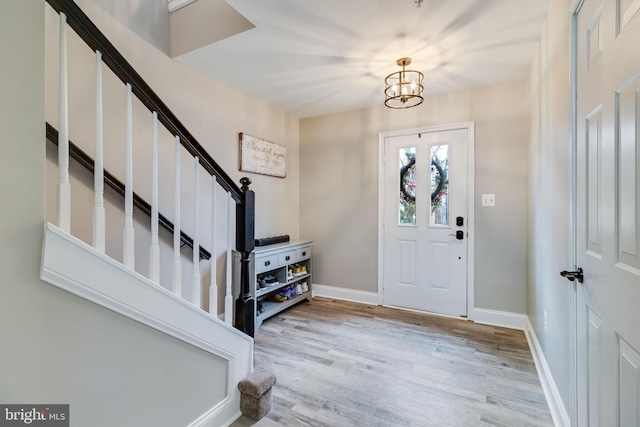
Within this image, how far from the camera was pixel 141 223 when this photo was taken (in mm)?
2219

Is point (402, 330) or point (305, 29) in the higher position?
point (305, 29)

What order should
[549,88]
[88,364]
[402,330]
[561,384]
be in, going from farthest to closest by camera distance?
[402,330]
[549,88]
[561,384]
[88,364]

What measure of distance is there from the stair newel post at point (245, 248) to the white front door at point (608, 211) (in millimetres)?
1599

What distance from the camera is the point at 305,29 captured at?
2041 mm

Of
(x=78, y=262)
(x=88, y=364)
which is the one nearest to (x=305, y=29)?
(x=78, y=262)

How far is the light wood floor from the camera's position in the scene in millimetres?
1680

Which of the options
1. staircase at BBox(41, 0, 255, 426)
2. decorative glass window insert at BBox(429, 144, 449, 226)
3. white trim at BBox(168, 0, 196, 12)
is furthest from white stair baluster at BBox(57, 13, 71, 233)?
decorative glass window insert at BBox(429, 144, 449, 226)

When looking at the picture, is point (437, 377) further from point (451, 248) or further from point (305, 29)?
point (305, 29)

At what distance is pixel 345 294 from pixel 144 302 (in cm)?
285

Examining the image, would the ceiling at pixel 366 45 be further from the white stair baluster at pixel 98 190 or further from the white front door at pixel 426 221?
the white stair baluster at pixel 98 190

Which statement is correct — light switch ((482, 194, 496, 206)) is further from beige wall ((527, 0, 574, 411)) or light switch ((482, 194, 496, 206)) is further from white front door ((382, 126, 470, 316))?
beige wall ((527, 0, 574, 411))

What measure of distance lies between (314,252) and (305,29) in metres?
Result: 2.66

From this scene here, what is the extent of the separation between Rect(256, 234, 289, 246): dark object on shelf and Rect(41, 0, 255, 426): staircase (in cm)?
41

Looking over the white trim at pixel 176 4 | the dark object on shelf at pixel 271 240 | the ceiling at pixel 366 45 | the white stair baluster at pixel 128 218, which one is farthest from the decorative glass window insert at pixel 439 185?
the white stair baluster at pixel 128 218
